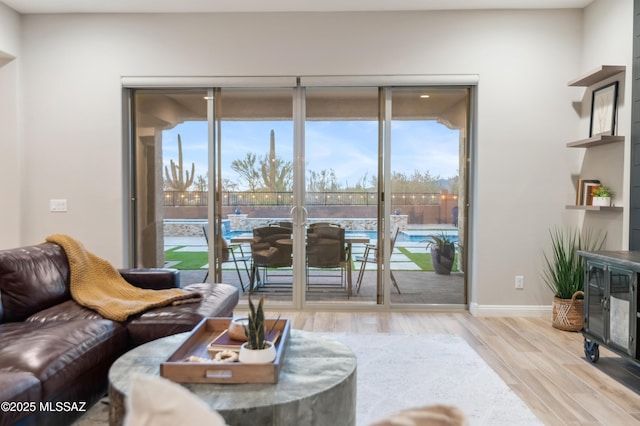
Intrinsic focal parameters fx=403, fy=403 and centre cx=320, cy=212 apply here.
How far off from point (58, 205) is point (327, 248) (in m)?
2.82

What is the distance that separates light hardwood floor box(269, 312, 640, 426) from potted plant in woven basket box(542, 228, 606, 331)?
0.42 ft

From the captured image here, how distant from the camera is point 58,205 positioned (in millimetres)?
4145

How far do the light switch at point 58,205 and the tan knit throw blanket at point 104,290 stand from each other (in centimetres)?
138

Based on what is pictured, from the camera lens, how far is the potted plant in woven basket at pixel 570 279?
3.61 meters

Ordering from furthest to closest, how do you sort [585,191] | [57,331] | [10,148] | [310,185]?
[310,185] < [10,148] < [585,191] < [57,331]

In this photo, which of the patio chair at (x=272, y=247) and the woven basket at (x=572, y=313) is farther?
the patio chair at (x=272, y=247)

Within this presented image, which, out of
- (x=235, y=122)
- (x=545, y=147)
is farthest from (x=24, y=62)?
(x=545, y=147)

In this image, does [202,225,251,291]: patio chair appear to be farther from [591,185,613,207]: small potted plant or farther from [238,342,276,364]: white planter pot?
[591,185,613,207]: small potted plant

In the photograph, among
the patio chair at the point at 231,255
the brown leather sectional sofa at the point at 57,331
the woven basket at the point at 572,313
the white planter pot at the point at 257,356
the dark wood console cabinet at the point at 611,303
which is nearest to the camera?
the white planter pot at the point at 257,356

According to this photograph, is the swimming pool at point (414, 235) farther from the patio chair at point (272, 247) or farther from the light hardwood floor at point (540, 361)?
the light hardwood floor at point (540, 361)

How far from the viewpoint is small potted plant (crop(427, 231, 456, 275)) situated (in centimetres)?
434

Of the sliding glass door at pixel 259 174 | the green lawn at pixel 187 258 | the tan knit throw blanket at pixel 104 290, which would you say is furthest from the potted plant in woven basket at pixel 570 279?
the green lawn at pixel 187 258

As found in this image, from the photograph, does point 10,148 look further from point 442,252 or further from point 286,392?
point 442,252

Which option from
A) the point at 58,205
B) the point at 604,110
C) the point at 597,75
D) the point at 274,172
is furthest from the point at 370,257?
the point at 58,205
